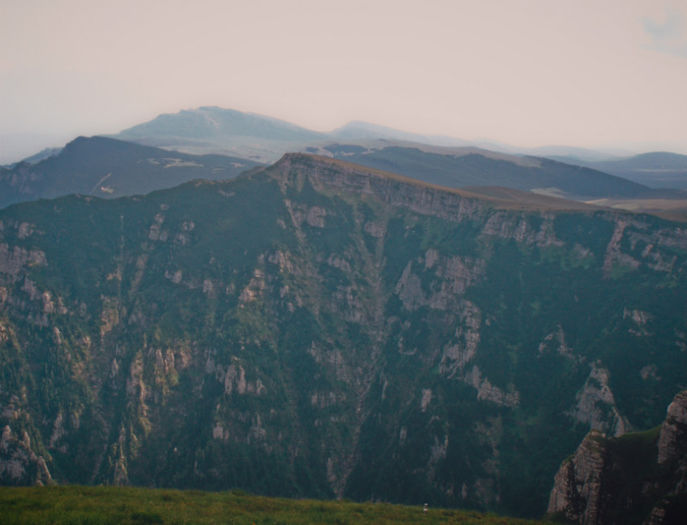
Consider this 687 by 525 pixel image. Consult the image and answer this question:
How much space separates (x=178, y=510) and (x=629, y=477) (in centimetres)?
7628

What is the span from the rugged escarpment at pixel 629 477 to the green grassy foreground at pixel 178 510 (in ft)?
50.6

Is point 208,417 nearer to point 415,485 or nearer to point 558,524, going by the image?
point 415,485

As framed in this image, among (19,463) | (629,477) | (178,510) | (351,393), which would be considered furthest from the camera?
(351,393)

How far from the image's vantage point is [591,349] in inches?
6447

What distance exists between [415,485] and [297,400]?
190 feet

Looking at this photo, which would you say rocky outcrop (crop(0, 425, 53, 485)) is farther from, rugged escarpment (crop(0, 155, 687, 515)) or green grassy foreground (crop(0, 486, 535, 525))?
green grassy foreground (crop(0, 486, 535, 525))

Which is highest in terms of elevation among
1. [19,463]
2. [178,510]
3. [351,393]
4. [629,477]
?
[629,477]

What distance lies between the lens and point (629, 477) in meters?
80.6

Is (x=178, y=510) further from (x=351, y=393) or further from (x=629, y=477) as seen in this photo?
(x=351, y=393)

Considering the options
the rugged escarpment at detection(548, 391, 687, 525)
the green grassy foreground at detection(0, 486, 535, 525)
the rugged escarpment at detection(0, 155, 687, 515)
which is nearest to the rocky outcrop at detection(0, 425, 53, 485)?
the rugged escarpment at detection(0, 155, 687, 515)

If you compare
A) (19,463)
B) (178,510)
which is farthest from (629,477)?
(19,463)

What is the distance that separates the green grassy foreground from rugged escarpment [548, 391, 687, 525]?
15.4 metres

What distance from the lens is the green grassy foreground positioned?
64125 mm

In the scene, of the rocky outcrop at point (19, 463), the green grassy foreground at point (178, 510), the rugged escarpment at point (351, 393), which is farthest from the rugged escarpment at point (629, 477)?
the rocky outcrop at point (19, 463)
